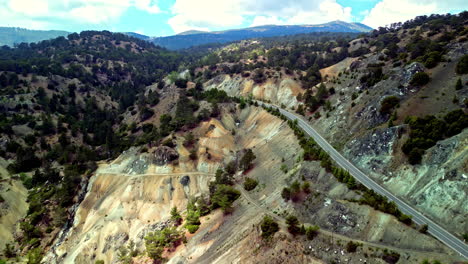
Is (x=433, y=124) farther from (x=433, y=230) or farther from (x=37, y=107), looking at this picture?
(x=37, y=107)

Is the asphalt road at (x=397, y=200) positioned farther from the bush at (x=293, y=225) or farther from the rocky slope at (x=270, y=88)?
the rocky slope at (x=270, y=88)

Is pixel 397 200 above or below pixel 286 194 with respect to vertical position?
above

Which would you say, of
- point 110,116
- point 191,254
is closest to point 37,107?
point 110,116

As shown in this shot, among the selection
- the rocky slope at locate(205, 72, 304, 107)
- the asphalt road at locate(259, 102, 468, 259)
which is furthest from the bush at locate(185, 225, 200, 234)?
the rocky slope at locate(205, 72, 304, 107)

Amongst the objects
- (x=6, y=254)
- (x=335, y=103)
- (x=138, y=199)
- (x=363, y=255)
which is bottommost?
(x=6, y=254)

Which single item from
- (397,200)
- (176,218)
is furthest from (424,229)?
(176,218)

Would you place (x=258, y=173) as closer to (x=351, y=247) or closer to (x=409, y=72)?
(x=351, y=247)

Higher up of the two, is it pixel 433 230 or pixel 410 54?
pixel 410 54
